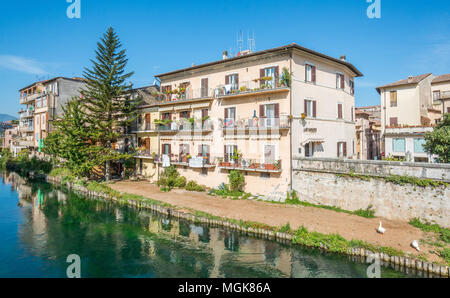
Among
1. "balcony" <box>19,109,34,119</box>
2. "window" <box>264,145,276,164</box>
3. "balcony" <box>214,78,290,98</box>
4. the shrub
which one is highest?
"balcony" <box>19,109,34,119</box>

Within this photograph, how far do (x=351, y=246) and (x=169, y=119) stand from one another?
72.6ft

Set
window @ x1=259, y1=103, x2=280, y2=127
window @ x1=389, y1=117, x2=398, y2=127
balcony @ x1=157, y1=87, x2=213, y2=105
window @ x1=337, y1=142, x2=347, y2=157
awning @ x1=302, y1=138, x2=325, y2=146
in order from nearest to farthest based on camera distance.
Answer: window @ x1=259, y1=103, x2=280, y2=127, awning @ x1=302, y1=138, x2=325, y2=146, window @ x1=337, y1=142, x2=347, y2=157, balcony @ x1=157, y1=87, x2=213, y2=105, window @ x1=389, y1=117, x2=398, y2=127

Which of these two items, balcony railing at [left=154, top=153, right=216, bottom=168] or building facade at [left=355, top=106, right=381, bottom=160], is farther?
building facade at [left=355, top=106, right=381, bottom=160]

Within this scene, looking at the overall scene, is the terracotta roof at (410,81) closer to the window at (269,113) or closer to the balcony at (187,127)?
the window at (269,113)

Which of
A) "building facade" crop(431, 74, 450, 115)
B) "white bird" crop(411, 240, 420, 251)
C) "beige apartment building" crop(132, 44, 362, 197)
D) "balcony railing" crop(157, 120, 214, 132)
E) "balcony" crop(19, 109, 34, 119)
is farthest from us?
"balcony" crop(19, 109, 34, 119)

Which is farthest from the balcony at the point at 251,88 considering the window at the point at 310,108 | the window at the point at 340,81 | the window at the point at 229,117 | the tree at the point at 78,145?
the tree at the point at 78,145

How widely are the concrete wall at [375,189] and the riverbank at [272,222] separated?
1.15 meters

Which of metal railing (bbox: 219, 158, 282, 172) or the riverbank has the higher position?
metal railing (bbox: 219, 158, 282, 172)

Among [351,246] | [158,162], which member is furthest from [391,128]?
[158,162]

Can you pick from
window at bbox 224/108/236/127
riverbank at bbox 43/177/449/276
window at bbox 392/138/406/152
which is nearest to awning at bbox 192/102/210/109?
window at bbox 224/108/236/127

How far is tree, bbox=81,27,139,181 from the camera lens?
1233 inches

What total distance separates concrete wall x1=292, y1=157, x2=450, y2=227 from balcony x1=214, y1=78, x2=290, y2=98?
6014 mm

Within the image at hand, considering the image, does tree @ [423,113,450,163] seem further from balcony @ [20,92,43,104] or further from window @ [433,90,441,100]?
balcony @ [20,92,43,104]

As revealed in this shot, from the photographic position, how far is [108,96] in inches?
1244
